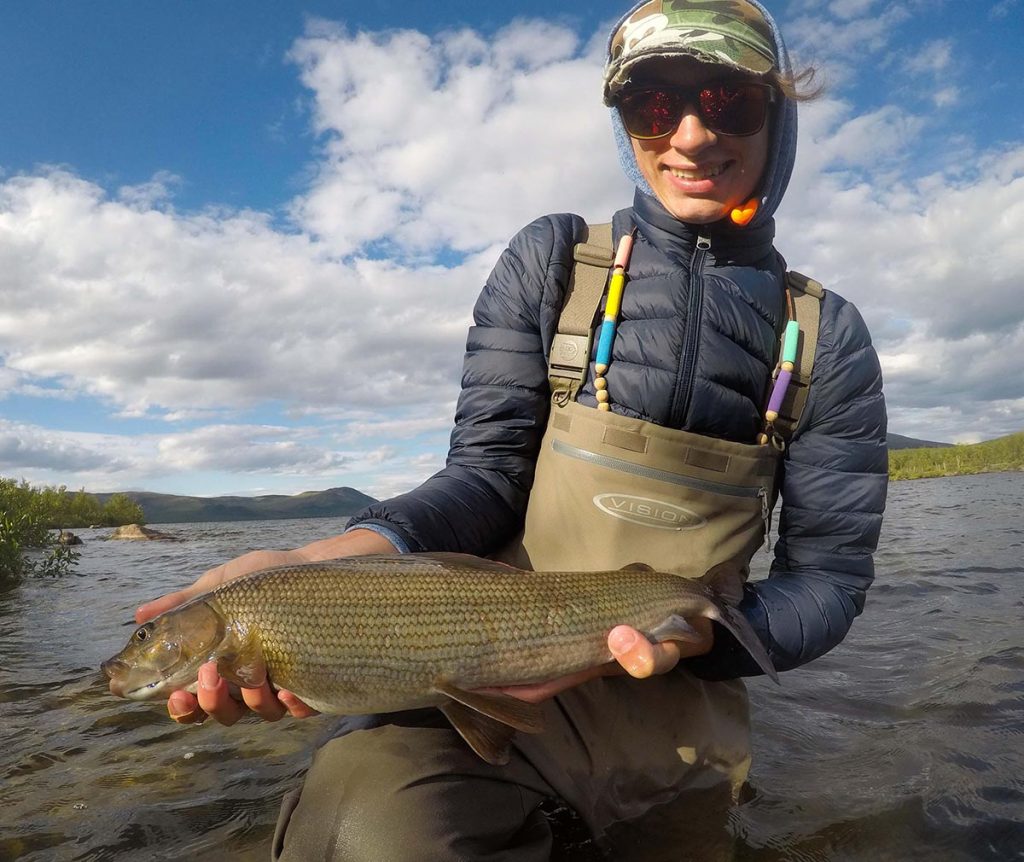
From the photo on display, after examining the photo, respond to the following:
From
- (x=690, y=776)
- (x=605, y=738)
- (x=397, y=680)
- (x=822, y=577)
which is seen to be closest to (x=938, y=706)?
(x=822, y=577)

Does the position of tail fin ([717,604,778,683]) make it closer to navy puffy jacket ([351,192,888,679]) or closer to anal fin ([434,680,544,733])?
navy puffy jacket ([351,192,888,679])

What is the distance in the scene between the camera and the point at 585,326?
139 inches

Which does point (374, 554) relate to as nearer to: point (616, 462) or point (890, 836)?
point (616, 462)

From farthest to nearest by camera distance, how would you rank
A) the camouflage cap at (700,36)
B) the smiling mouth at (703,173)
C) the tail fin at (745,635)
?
the smiling mouth at (703,173) < the camouflage cap at (700,36) < the tail fin at (745,635)

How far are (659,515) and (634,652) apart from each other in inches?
29.2

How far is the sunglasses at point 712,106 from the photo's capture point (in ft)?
11.5

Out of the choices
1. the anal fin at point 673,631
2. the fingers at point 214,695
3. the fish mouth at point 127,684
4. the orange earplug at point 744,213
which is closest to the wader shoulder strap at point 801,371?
the orange earplug at point 744,213

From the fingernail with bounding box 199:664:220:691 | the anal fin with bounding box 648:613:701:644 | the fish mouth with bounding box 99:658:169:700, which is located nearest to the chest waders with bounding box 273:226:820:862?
the anal fin with bounding box 648:613:701:644

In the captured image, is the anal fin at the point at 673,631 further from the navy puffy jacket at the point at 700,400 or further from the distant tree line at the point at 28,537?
the distant tree line at the point at 28,537

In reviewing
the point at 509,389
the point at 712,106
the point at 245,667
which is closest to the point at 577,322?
the point at 509,389

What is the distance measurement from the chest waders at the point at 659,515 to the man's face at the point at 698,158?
81cm

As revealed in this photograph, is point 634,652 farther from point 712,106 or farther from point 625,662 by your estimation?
point 712,106

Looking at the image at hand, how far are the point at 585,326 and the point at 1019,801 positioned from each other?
3382 millimetres

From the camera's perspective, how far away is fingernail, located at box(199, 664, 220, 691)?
2646mm
